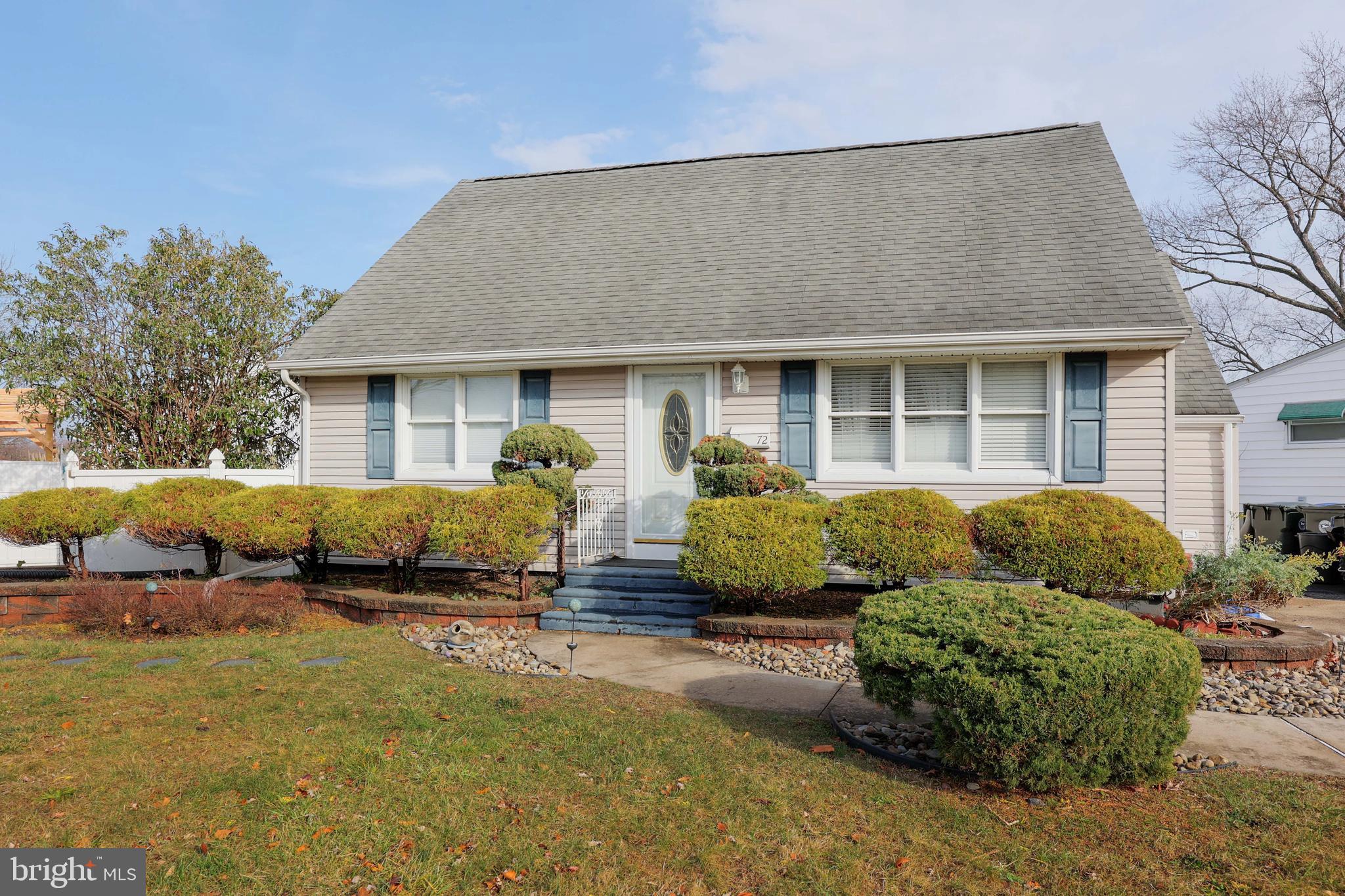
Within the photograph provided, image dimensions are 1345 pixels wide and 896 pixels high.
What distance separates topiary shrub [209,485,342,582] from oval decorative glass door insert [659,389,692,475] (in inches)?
148

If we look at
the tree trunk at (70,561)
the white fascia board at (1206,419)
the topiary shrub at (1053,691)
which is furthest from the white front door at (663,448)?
the tree trunk at (70,561)

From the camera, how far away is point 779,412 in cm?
885

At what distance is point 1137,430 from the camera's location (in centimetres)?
805

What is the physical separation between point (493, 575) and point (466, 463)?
62.0 inches

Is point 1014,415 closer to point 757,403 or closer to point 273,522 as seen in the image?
point 757,403

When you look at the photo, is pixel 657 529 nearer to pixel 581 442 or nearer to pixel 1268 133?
pixel 581 442

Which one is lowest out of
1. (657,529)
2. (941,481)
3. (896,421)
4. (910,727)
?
(910,727)

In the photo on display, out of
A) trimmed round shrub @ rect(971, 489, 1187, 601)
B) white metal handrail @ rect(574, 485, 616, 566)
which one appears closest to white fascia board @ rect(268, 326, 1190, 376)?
white metal handrail @ rect(574, 485, 616, 566)

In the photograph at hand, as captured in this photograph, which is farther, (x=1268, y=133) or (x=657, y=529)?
(x=1268, y=133)

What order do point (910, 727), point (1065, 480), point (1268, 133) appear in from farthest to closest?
point (1268, 133), point (1065, 480), point (910, 727)

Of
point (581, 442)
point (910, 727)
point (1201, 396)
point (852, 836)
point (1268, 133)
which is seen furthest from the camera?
point (1268, 133)

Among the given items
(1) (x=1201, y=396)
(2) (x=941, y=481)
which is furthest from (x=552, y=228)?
(1) (x=1201, y=396)

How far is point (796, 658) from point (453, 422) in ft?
18.9

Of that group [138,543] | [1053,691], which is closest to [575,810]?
[1053,691]
